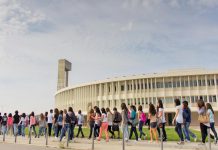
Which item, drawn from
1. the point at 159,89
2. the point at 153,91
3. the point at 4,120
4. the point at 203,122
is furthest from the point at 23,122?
the point at 159,89

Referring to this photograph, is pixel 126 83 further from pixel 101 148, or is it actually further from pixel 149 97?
pixel 101 148

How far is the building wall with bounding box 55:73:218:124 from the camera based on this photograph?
2286 inches

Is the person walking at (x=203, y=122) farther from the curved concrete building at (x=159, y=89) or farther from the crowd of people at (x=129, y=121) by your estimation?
the curved concrete building at (x=159, y=89)

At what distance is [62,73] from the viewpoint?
10938 cm

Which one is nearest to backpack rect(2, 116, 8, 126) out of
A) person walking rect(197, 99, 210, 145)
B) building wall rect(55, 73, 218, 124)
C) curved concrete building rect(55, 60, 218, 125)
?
person walking rect(197, 99, 210, 145)

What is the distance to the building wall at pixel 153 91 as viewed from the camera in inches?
2286

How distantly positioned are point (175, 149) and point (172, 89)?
4960cm

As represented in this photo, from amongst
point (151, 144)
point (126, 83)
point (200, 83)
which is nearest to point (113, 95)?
point (126, 83)

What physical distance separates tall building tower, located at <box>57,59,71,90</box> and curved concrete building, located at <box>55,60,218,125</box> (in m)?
38.1

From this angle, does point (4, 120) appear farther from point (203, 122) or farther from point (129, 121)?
point (203, 122)

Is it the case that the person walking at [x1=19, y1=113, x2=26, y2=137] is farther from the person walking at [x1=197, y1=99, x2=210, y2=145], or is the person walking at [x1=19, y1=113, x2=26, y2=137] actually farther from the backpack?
the person walking at [x1=197, y1=99, x2=210, y2=145]

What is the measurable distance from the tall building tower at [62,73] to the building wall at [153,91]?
1436 inches

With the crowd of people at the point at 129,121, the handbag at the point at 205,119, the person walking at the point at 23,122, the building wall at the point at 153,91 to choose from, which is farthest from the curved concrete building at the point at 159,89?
the handbag at the point at 205,119

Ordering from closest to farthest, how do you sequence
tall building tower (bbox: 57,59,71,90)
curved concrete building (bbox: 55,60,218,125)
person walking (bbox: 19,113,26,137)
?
person walking (bbox: 19,113,26,137) < curved concrete building (bbox: 55,60,218,125) < tall building tower (bbox: 57,59,71,90)
